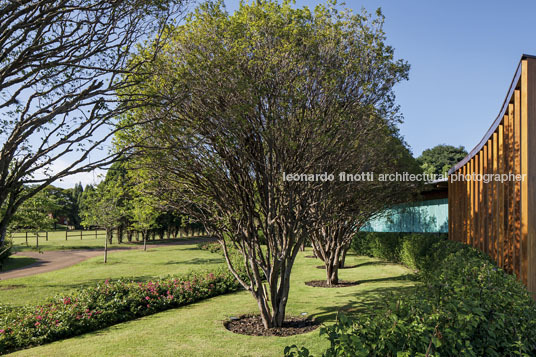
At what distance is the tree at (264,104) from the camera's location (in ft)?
22.4

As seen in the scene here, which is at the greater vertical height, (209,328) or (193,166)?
(193,166)

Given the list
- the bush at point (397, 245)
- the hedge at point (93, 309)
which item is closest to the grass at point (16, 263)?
the hedge at point (93, 309)

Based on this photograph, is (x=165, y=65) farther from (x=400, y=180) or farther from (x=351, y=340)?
(x=400, y=180)

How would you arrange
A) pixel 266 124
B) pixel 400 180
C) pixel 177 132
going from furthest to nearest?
pixel 400 180
pixel 266 124
pixel 177 132

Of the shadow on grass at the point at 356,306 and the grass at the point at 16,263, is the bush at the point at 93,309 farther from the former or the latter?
the grass at the point at 16,263

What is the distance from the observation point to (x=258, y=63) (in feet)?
22.4

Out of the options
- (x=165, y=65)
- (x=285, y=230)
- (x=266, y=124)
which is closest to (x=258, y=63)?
(x=266, y=124)

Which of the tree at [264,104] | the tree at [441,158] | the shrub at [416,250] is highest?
the tree at [441,158]

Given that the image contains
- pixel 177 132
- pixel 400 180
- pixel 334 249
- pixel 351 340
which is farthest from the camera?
pixel 400 180

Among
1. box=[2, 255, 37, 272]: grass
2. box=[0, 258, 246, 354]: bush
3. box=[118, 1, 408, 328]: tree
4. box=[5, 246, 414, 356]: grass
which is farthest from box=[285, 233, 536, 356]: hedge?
box=[2, 255, 37, 272]: grass

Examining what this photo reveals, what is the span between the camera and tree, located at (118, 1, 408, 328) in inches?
269

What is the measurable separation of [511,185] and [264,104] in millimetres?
5444

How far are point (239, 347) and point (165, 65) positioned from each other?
17.8 feet

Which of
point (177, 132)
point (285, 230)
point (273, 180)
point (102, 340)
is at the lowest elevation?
point (102, 340)
